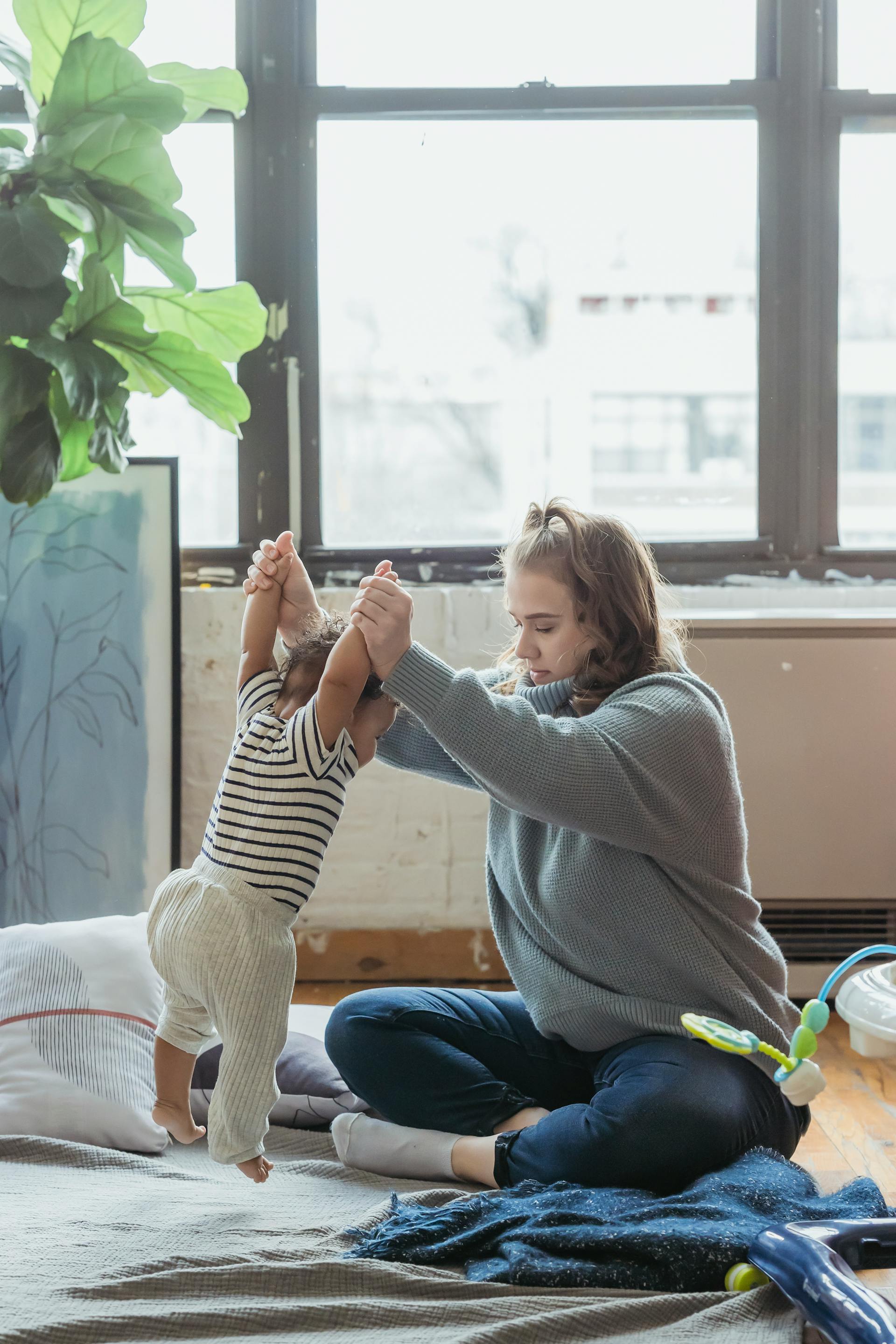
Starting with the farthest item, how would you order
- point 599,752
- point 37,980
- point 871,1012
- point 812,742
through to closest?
point 812,742 < point 37,980 < point 599,752 < point 871,1012

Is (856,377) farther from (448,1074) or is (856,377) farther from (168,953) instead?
(168,953)

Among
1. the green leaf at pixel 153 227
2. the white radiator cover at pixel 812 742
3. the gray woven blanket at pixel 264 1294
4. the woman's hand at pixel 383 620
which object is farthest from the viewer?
the white radiator cover at pixel 812 742

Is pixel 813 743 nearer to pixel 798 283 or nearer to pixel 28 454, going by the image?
pixel 798 283

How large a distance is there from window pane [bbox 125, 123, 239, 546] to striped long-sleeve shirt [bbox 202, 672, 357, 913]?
1.49 metres

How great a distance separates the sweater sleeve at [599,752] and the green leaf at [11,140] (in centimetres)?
82

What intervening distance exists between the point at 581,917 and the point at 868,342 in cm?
185

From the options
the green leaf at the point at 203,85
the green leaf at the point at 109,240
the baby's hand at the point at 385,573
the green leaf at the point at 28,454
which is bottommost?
the baby's hand at the point at 385,573

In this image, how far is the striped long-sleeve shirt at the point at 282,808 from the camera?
1.27 m

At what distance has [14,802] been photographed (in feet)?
8.09

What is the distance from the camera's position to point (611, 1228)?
3.83ft

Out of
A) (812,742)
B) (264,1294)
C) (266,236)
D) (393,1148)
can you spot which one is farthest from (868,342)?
(264,1294)

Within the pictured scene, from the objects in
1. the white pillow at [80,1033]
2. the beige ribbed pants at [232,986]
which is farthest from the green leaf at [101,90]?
the white pillow at [80,1033]

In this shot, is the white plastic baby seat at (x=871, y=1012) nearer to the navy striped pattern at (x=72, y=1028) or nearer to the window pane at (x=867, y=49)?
the navy striped pattern at (x=72, y=1028)

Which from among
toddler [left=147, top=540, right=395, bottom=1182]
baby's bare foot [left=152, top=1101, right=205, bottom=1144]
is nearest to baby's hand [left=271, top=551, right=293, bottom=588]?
toddler [left=147, top=540, right=395, bottom=1182]
